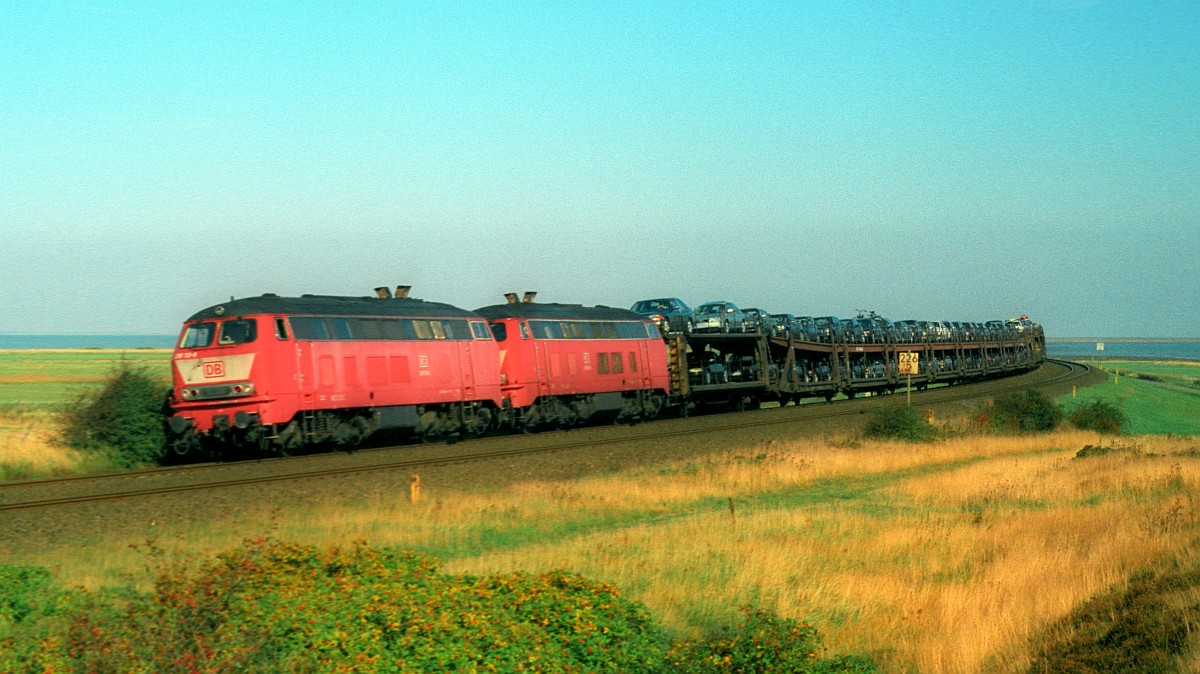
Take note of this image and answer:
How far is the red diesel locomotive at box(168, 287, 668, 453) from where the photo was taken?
27.2 m

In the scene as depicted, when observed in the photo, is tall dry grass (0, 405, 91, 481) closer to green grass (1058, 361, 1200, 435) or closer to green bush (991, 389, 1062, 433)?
green bush (991, 389, 1062, 433)

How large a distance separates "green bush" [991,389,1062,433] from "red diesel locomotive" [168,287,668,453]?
14.5m

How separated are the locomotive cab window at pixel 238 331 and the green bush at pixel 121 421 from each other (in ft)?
8.36

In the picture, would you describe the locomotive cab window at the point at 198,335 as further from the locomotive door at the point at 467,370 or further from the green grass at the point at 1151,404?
the green grass at the point at 1151,404

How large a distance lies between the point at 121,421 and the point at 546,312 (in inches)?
580

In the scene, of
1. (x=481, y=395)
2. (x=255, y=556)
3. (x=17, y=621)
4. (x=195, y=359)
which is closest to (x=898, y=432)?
(x=481, y=395)

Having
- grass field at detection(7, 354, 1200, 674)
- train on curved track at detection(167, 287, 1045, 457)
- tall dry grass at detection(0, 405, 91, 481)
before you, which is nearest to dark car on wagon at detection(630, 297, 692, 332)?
train on curved track at detection(167, 287, 1045, 457)

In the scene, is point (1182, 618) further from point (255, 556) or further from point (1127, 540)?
point (255, 556)

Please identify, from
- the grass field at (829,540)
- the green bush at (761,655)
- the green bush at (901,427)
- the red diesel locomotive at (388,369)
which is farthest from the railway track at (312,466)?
the green bush at (761,655)

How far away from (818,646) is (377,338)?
68.0 ft

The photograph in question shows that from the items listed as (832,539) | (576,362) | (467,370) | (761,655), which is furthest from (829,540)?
(576,362)

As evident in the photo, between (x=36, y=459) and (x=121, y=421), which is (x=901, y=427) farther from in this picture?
(x=36, y=459)

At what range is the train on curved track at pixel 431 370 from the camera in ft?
89.5

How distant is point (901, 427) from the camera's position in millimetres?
37500
